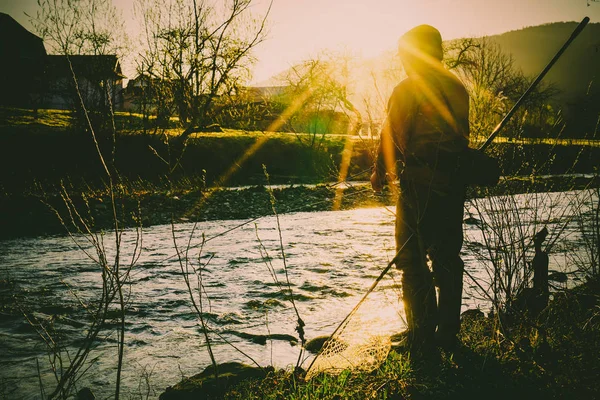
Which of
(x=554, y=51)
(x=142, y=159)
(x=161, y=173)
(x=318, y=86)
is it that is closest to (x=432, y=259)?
(x=161, y=173)

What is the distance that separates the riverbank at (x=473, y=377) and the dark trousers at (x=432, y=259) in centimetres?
23

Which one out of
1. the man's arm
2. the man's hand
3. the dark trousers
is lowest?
the dark trousers

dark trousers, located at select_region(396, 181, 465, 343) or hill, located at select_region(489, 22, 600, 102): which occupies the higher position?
hill, located at select_region(489, 22, 600, 102)

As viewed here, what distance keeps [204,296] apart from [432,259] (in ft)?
8.88

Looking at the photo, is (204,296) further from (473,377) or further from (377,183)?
(473,377)

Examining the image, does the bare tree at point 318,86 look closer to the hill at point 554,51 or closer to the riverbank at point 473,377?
the riverbank at point 473,377

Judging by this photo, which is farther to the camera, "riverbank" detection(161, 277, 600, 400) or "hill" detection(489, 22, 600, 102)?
"hill" detection(489, 22, 600, 102)

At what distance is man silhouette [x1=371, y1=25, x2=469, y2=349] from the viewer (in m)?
2.27


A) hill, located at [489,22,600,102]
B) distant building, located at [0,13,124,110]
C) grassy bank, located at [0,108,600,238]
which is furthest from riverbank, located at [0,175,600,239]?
hill, located at [489,22,600,102]

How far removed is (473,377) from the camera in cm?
226

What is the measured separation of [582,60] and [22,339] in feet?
394

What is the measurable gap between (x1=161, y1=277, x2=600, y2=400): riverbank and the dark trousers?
0.75 feet

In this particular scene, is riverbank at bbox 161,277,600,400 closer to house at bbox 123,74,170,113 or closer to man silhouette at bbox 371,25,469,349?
man silhouette at bbox 371,25,469,349

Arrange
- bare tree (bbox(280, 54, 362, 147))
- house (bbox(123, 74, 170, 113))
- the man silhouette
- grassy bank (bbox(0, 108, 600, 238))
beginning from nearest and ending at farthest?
the man silhouette, grassy bank (bbox(0, 108, 600, 238)), house (bbox(123, 74, 170, 113)), bare tree (bbox(280, 54, 362, 147))
